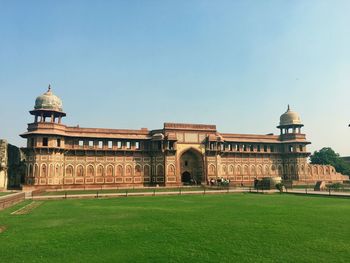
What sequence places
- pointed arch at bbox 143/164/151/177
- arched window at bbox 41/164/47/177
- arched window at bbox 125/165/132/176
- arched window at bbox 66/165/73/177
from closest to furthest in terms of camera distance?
arched window at bbox 41/164/47/177, arched window at bbox 66/165/73/177, arched window at bbox 125/165/132/176, pointed arch at bbox 143/164/151/177

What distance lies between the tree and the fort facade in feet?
60.3

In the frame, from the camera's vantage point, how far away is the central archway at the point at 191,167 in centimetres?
4556

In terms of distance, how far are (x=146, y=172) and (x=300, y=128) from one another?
2724 cm

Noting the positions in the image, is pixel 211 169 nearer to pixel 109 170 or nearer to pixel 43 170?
pixel 109 170

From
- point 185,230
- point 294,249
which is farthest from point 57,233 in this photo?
point 294,249

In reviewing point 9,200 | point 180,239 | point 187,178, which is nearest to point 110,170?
point 187,178

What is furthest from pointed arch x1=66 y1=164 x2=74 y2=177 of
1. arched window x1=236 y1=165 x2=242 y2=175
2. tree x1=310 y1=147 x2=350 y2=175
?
tree x1=310 y1=147 x2=350 y2=175

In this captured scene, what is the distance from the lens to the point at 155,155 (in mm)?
43594

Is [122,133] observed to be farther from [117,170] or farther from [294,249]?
[294,249]

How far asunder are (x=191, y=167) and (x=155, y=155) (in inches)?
255

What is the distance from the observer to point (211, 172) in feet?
149

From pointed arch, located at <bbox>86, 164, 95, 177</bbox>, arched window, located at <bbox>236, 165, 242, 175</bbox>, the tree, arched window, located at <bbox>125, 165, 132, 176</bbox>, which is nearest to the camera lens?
pointed arch, located at <bbox>86, 164, 95, 177</bbox>

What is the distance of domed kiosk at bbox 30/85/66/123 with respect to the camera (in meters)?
39.0

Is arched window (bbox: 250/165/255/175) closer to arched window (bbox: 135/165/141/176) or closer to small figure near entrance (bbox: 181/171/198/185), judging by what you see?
small figure near entrance (bbox: 181/171/198/185)
